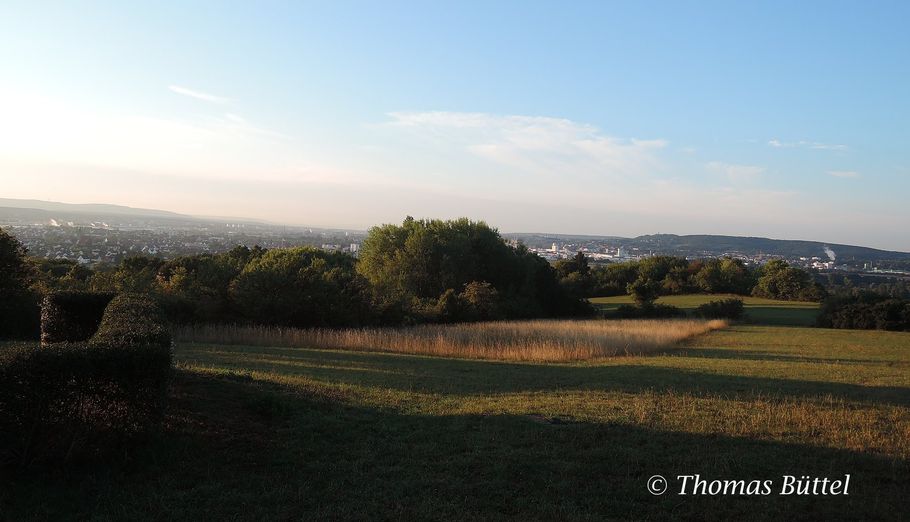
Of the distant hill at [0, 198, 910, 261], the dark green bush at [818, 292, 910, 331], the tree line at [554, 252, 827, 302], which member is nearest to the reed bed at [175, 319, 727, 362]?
the dark green bush at [818, 292, 910, 331]

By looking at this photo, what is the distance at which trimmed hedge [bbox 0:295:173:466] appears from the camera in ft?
16.4

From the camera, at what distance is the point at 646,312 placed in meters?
46.4

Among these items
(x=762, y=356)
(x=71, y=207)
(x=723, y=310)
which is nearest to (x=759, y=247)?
(x=723, y=310)

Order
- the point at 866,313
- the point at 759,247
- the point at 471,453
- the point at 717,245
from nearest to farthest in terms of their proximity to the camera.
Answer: the point at 471,453 < the point at 866,313 < the point at 759,247 < the point at 717,245

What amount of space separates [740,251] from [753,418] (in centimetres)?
11399

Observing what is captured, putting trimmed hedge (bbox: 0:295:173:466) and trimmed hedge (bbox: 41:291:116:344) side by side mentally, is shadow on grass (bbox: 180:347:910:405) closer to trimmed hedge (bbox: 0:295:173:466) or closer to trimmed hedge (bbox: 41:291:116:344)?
trimmed hedge (bbox: 41:291:116:344)

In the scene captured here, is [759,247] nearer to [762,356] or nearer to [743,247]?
[743,247]

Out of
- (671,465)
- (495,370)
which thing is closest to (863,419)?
(671,465)

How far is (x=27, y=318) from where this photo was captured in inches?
661

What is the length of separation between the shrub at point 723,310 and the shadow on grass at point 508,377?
1371 inches

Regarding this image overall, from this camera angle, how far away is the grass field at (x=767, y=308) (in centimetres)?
4794

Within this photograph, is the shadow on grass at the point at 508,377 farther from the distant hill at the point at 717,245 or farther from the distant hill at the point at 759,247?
the distant hill at the point at 759,247

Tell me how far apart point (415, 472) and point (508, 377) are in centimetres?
814

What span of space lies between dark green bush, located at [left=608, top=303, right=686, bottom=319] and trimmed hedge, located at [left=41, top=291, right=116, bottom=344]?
40782mm
